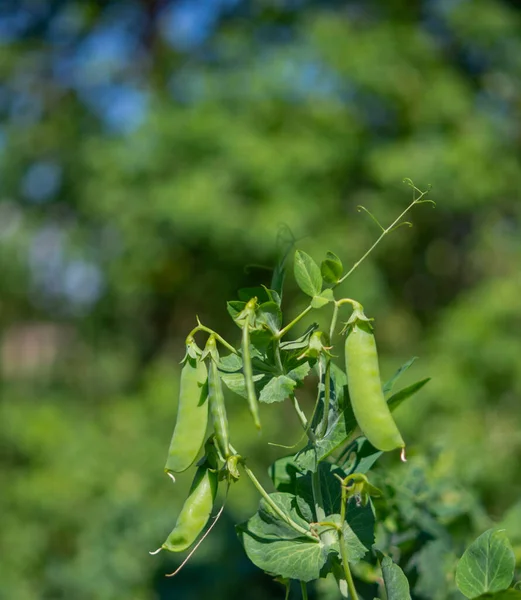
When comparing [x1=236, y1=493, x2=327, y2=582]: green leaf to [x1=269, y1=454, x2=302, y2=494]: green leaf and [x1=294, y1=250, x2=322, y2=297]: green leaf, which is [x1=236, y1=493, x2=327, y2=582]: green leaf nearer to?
[x1=269, y1=454, x2=302, y2=494]: green leaf

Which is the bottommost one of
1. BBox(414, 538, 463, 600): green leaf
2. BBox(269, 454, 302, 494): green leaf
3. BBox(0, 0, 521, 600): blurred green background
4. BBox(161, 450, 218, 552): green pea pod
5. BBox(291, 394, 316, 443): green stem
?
BBox(0, 0, 521, 600): blurred green background

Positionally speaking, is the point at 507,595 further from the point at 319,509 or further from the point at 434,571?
the point at 434,571

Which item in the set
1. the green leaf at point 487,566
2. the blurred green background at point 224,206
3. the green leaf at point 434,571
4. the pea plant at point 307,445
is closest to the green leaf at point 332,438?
the pea plant at point 307,445

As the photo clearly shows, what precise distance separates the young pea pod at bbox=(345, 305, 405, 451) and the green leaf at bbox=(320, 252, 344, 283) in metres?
0.05

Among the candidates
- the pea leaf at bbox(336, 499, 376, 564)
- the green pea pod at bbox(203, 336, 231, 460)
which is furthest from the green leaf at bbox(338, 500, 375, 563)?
the green pea pod at bbox(203, 336, 231, 460)

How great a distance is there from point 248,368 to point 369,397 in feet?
0.25

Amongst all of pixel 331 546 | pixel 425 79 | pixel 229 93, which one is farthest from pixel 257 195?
pixel 331 546

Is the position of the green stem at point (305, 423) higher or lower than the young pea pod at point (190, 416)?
lower

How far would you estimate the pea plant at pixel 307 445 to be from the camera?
434 millimetres

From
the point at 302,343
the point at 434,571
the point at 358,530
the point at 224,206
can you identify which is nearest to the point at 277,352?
the point at 302,343

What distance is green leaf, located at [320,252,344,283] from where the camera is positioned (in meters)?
0.47

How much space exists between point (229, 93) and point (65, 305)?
4.40 ft

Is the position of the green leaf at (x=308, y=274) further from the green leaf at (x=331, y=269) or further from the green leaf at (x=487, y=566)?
the green leaf at (x=487, y=566)

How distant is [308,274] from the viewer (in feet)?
1.57
